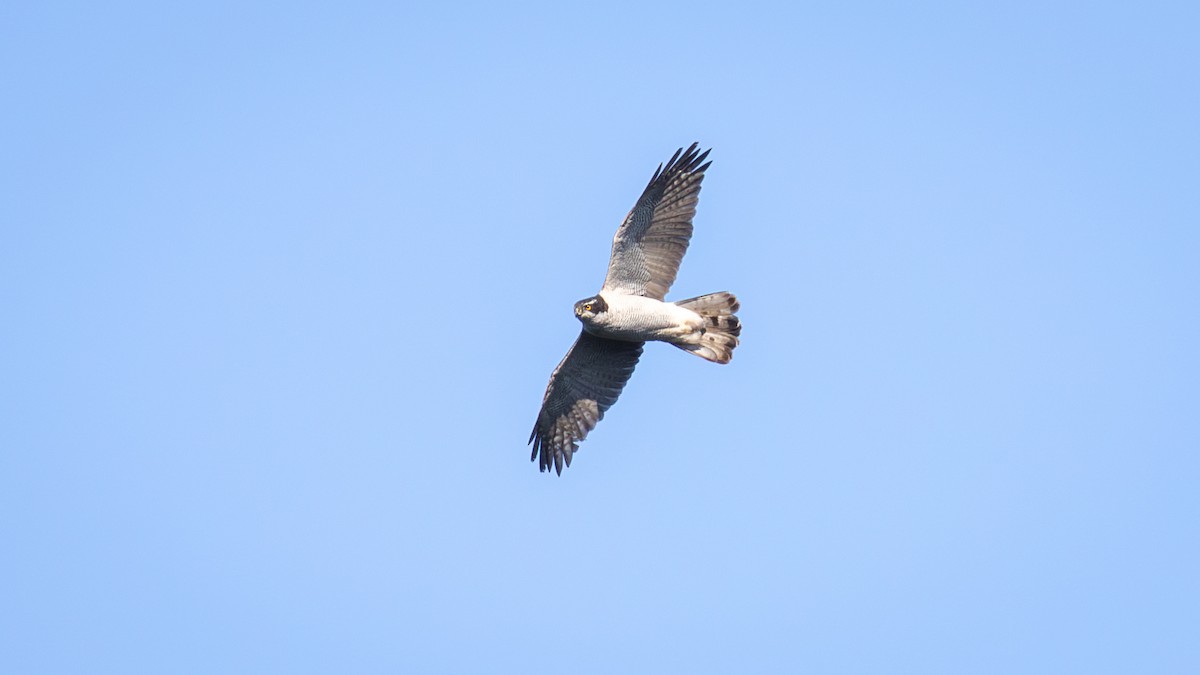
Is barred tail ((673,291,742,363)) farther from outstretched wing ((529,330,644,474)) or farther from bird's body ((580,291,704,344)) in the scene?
outstretched wing ((529,330,644,474))

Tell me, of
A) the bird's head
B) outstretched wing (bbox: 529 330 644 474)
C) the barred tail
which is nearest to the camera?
the bird's head

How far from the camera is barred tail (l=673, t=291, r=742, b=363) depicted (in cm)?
2014

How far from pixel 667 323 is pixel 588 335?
1.18 m

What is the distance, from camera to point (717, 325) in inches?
794

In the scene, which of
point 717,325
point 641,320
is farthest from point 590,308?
point 717,325

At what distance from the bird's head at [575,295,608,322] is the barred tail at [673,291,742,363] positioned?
3.83 ft

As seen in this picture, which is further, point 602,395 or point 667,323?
point 602,395

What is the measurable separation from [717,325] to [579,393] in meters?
2.34

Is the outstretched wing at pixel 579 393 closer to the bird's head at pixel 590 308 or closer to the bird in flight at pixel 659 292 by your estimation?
the bird in flight at pixel 659 292

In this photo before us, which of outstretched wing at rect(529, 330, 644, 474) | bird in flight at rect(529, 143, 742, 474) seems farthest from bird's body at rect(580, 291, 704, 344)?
outstretched wing at rect(529, 330, 644, 474)

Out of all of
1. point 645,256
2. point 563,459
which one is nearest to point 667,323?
point 645,256

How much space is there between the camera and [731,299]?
66.1 ft

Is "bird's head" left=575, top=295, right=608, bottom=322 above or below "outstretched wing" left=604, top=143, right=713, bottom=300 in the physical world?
below

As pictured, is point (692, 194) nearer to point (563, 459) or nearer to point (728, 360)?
point (728, 360)
